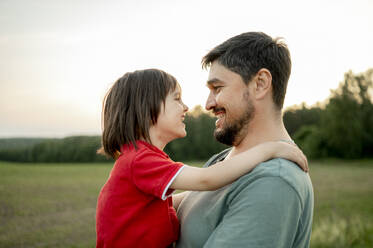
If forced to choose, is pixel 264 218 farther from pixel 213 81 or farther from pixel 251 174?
pixel 213 81

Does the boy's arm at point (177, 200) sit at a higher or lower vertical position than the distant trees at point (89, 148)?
higher

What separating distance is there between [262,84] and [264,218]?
1.06m

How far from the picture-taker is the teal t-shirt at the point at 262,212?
1655mm

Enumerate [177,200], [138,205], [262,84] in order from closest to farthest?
[138,205] < [262,84] < [177,200]

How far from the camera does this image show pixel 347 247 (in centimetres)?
629

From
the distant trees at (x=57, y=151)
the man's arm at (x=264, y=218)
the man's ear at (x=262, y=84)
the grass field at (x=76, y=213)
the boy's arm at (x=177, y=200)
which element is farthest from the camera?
the distant trees at (x=57, y=151)

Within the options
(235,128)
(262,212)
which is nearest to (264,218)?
(262,212)

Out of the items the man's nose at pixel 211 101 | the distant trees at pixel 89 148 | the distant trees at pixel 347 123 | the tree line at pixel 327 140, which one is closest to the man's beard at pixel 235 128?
the man's nose at pixel 211 101

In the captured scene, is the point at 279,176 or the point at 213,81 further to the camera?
the point at 213,81

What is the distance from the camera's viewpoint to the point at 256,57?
240cm

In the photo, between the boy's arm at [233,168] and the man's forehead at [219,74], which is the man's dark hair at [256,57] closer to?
the man's forehead at [219,74]

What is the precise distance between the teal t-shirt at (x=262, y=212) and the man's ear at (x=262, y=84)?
63cm

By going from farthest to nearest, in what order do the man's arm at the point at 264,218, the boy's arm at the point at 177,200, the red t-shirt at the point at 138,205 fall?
the boy's arm at the point at 177,200, the red t-shirt at the point at 138,205, the man's arm at the point at 264,218

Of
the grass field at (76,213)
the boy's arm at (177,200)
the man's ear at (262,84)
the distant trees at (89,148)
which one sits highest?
the man's ear at (262,84)
